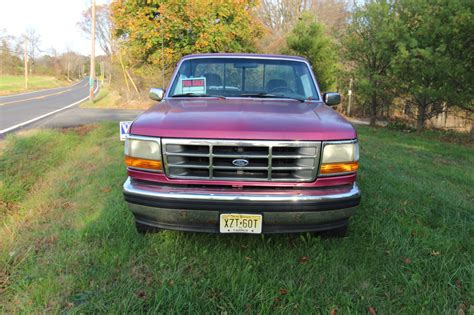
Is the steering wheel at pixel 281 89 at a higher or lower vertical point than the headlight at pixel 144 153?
higher

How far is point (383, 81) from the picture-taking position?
578 inches

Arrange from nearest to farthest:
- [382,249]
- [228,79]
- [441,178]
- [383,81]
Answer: [382,249], [228,79], [441,178], [383,81]

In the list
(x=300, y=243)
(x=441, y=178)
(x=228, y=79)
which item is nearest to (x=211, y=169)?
(x=300, y=243)

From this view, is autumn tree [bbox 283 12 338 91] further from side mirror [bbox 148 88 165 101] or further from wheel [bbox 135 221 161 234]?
wheel [bbox 135 221 161 234]

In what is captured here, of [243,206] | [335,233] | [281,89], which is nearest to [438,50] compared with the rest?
[281,89]

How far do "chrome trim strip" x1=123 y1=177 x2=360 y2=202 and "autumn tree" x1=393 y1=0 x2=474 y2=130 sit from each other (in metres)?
10.2

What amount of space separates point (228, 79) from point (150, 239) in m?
1.94

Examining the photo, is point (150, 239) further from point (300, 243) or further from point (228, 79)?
point (228, 79)

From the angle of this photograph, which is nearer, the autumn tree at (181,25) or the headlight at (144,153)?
the headlight at (144,153)

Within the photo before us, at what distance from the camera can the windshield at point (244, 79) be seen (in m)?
3.90

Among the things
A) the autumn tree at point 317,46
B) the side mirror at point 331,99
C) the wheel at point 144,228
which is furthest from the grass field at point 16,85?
the side mirror at point 331,99

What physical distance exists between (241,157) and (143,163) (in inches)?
30.1

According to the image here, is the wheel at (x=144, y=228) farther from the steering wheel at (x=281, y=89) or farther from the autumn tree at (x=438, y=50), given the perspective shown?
the autumn tree at (x=438, y=50)

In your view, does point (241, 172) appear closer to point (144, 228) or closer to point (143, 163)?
point (143, 163)
